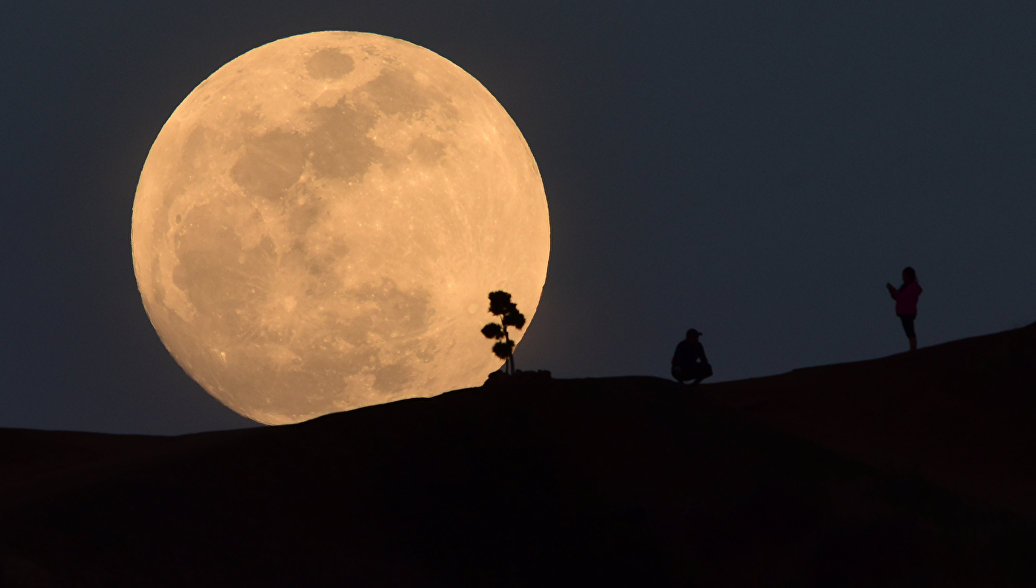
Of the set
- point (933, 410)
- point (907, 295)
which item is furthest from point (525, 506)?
point (907, 295)

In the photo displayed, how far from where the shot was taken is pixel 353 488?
40.7 feet

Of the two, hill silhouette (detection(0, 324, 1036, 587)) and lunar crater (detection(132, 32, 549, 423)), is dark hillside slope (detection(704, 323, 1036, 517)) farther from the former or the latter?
lunar crater (detection(132, 32, 549, 423))

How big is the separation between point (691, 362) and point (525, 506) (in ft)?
22.1

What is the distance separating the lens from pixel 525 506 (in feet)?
41.7

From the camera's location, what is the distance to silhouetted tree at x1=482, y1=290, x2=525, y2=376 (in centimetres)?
1573

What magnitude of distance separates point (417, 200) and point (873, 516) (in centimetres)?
813

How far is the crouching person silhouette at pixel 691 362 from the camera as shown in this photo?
60.7 ft

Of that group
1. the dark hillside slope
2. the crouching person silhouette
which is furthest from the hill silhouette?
the crouching person silhouette

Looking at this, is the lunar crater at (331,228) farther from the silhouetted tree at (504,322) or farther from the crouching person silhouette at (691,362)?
the crouching person silhouette at (691,362)

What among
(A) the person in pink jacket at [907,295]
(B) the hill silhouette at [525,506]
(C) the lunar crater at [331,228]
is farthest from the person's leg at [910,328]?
(C) the lunar crater at [331,228]

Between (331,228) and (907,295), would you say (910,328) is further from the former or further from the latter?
(331,228)

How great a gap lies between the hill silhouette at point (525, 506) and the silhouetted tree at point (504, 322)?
2.57ft


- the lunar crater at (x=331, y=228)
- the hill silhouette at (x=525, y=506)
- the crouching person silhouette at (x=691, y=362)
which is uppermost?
the lunar crater at (x=331, y=228)

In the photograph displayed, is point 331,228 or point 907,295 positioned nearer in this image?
point 331,228
